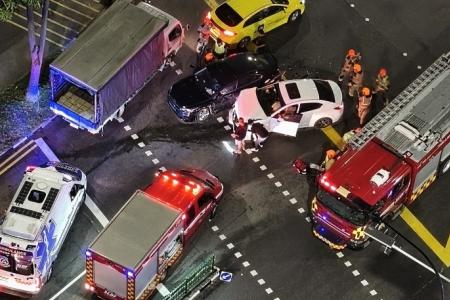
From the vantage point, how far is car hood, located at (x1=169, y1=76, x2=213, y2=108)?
32.9m

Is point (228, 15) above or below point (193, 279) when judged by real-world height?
above

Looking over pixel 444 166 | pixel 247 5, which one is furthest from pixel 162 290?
pixel 247 5

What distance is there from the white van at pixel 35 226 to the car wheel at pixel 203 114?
5.35m

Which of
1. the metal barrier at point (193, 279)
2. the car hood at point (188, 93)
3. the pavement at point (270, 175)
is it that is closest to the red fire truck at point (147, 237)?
the metal barrier at point (193, 279)

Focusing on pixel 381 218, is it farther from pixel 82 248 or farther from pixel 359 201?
pixel 82 248

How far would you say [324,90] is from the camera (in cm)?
3312

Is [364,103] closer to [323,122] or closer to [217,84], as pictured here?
[323,122]

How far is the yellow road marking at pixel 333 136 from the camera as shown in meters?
33.1

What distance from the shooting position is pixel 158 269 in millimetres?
28391

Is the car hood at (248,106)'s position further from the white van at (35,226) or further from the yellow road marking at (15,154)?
the yellow road marking at (15,154)

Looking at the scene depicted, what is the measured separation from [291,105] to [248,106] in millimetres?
1489

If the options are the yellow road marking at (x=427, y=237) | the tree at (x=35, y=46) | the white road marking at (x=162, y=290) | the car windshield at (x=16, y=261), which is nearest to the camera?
the car windshield at (x=16, y=261)

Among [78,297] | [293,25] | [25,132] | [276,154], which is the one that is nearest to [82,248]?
[78,297]

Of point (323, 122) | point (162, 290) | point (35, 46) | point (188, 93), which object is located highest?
point (323, 122)
